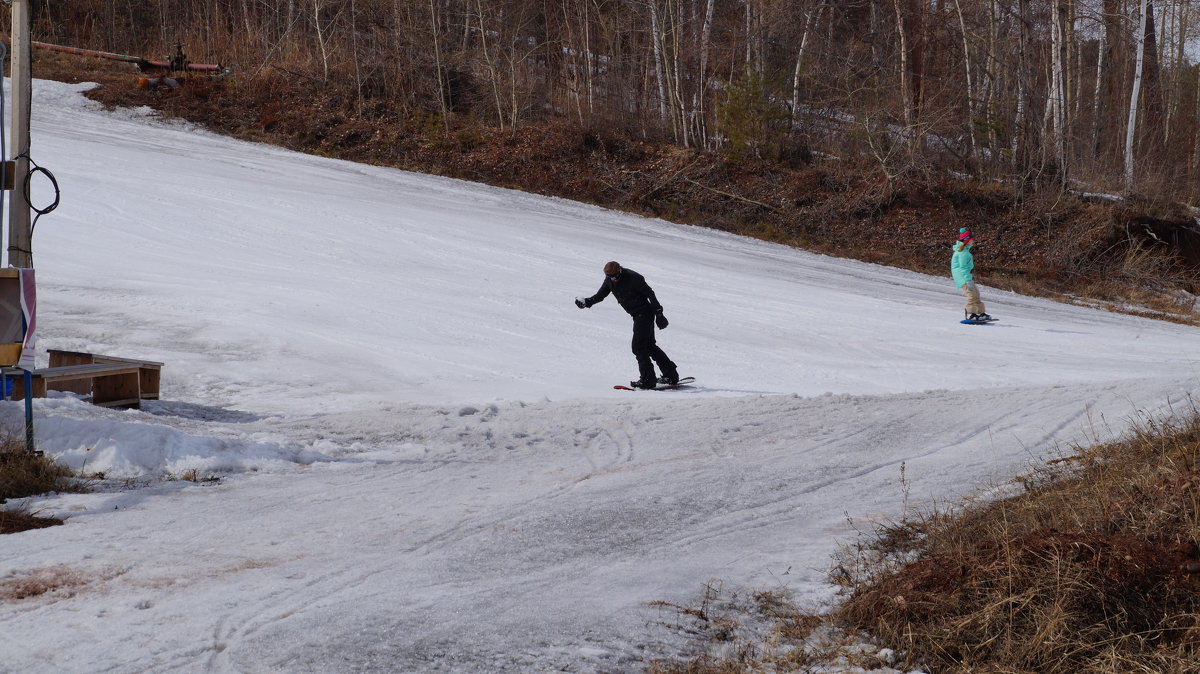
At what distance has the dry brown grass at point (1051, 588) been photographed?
481cm

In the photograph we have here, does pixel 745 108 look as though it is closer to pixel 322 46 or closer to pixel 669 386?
pixel 322 46

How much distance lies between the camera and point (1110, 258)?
87.9 ft

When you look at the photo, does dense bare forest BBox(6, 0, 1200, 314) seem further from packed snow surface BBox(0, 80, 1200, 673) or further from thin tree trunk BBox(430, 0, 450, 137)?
packed snow surface BBox(0, 80, 1200, 673)

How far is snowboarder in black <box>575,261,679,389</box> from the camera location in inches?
509

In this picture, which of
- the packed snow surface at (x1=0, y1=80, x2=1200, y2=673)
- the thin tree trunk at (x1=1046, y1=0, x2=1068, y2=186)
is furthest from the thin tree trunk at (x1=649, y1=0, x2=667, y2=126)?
the thin tree trunk at (x1=1046, y1=0, x2=1068, y2=186)

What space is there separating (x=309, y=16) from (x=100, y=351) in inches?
1025

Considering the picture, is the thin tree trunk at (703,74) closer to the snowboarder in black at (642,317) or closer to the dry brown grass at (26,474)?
the snowboarder in black at (642,317)

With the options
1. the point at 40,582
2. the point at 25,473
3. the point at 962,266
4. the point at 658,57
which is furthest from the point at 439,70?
the point at 40,582

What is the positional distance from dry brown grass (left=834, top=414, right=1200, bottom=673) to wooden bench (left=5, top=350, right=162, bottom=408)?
25.6ft

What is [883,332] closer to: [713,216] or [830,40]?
[713,216]

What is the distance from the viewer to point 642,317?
42.6 feet

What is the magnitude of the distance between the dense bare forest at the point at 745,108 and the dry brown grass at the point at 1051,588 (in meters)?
20.9

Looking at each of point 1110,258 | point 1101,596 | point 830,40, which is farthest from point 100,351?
point 830,40

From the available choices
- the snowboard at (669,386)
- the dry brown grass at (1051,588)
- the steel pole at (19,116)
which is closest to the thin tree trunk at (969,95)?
the snowboard at (669,386)
